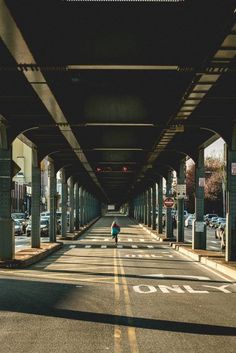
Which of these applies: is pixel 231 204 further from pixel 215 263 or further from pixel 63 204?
pixel 63 204

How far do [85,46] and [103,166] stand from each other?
118ft

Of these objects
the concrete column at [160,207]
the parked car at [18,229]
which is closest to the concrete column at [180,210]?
the concrete column at [160,207]

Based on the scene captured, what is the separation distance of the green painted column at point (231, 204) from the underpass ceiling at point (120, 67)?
903mm

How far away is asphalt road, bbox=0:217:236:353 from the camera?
10.0 meters

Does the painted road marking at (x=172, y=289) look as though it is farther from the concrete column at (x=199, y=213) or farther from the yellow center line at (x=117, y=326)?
the concrete column at (x=199, y=213)

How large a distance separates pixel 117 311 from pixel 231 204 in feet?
44.8

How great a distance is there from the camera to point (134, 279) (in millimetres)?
20109

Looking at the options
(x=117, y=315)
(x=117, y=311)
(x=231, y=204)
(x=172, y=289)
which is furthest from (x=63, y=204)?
(x=117, y=315)

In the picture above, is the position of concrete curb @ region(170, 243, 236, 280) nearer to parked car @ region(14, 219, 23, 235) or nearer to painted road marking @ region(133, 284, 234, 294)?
painted road marking @ region(133, 284, 234, 294)

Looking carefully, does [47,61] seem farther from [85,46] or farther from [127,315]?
[127,315]

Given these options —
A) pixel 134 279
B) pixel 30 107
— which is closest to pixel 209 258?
pixel 134 279

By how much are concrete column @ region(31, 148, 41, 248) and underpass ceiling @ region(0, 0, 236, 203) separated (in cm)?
304

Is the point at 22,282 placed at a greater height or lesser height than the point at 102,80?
lesser

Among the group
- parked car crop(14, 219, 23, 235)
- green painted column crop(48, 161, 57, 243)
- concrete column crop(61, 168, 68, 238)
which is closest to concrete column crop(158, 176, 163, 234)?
concrete column crop(61, 168, 68, 238)
